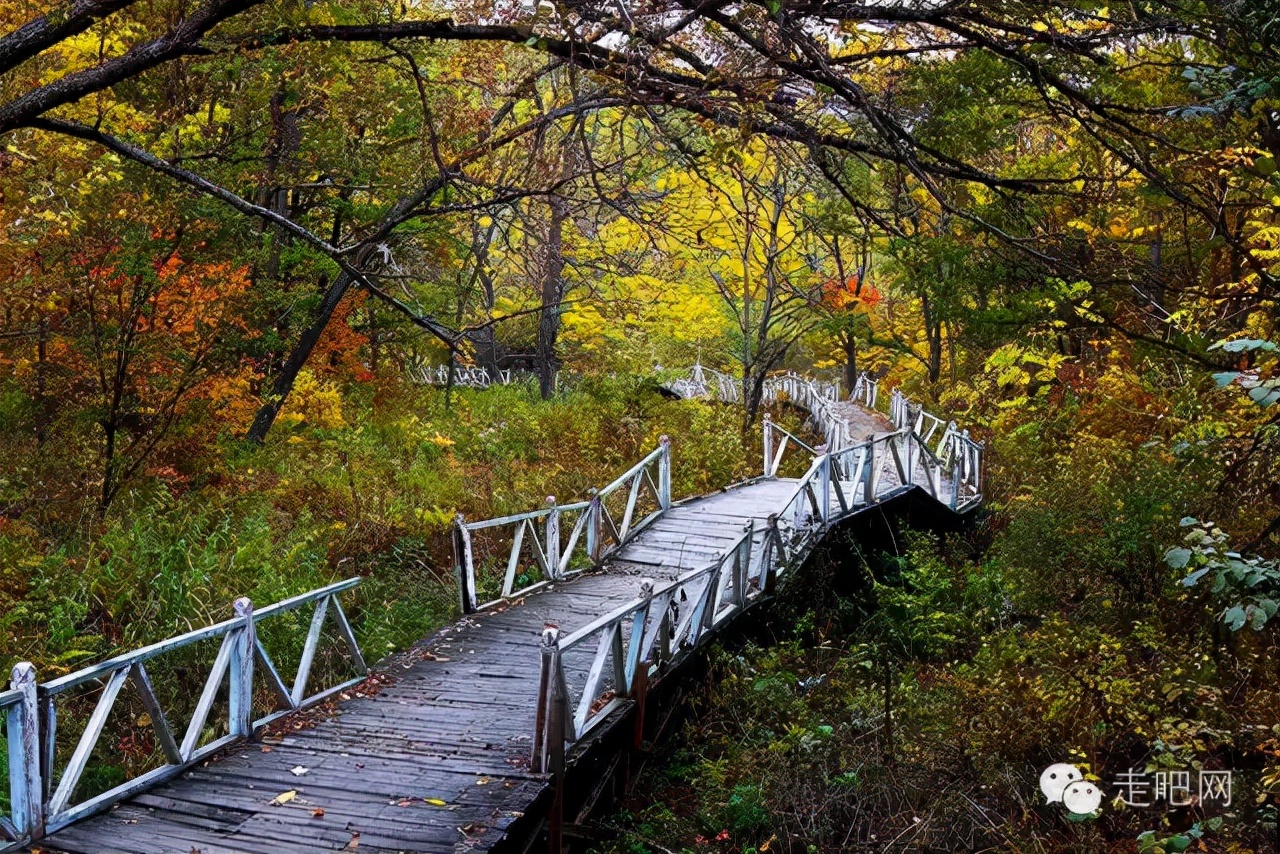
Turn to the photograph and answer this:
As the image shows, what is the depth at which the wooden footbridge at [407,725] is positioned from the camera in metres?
5.34

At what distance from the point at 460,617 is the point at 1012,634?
5413 mm

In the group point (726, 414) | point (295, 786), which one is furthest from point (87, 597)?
point (726, 414)

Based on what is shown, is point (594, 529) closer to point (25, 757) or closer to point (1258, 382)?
point (25, 757)

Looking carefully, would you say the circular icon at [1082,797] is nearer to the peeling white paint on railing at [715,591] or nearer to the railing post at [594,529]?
the peeling white paint on railing at [715,591]

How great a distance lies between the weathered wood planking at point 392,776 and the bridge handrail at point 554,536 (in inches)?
29.7

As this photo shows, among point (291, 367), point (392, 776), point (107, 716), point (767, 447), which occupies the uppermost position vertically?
point (291, 367)

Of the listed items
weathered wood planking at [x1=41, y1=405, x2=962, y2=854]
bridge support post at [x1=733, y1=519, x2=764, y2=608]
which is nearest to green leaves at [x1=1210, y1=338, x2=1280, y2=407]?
weathered wood planking at [x1=41, y1=405, x2=962, y2=854]

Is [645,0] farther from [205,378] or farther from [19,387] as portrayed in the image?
[19,387]

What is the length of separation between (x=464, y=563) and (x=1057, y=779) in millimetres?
5945

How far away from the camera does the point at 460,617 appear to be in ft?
32.8

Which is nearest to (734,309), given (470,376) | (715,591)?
(715,591)

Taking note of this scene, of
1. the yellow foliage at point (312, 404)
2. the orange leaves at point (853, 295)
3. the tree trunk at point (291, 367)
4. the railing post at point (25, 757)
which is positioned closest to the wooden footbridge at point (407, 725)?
the railing post at point (25, 757)

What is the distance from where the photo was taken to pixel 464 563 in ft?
32.0

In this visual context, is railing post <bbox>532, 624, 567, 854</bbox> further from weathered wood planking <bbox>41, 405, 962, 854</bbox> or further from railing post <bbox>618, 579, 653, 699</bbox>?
railing post <bbox>618, 579, 653, 699</bbox>
